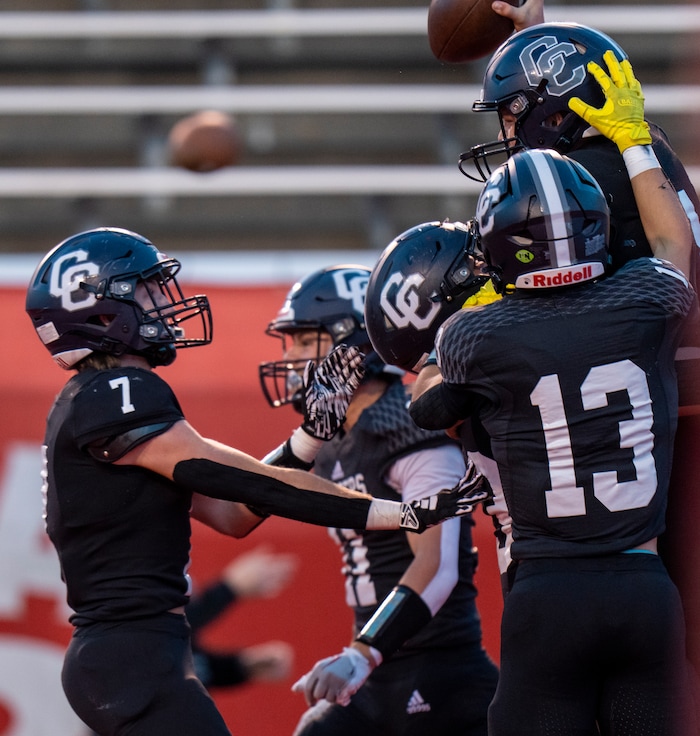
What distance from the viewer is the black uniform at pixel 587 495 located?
249 centimetres

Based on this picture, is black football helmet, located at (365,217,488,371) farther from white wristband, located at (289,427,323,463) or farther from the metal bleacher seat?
the metal bleacher seat

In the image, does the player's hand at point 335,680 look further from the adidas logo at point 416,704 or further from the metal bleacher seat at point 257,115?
the metal bleacher seat at point 257,115

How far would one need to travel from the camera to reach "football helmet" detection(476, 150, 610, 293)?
103 inches

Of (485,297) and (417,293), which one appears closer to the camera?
(485,297)

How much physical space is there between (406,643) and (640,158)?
1.65m

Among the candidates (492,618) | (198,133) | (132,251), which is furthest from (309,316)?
(198,133)

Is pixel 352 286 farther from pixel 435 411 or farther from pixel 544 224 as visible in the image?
pixel 544 224

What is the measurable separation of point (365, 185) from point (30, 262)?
3195mm

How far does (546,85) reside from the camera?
9.99ft

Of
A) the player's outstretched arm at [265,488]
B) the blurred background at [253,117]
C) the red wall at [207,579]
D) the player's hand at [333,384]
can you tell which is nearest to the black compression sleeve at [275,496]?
the player's outstretched arm at [265,488]

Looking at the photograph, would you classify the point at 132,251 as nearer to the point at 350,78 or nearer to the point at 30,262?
the point at 30,262

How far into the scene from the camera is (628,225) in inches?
117

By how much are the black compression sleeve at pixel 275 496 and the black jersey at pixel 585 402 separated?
1.66 feet

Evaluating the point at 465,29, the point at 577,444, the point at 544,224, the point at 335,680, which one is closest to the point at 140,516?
the point at 335,680
